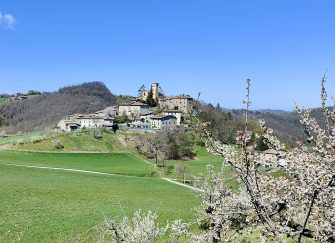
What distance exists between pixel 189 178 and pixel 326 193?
207ft

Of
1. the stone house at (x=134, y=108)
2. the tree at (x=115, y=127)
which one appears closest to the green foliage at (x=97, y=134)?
the tree at (x=115, y=127)

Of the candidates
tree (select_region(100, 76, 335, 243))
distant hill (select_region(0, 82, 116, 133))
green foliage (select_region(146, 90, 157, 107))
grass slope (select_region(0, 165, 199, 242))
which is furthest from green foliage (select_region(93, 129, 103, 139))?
tree (select_region(100, 76, 335, 243))

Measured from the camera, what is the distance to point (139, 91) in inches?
6476

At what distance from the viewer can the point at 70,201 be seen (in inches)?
1614

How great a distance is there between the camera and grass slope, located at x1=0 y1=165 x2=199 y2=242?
30.0 metres

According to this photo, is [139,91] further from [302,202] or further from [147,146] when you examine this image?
[302,202]

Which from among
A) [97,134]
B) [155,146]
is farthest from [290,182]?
[97,134]

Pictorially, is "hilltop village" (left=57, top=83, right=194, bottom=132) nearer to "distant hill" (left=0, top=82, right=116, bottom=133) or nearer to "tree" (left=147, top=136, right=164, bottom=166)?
"tree" (left=147, top=136, right=164, bottom=166)

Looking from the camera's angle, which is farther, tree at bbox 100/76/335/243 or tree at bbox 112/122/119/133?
tree at bbox 112/122/119/133

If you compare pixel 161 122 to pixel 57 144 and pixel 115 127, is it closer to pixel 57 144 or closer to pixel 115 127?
pixel 115 127

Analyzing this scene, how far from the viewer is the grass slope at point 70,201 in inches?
1180

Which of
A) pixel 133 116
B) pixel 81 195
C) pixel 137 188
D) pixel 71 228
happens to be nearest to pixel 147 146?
pixel 133 116

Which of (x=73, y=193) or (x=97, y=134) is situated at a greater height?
(x=97, y=134)

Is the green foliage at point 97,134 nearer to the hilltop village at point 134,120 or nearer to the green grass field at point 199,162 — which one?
the hilltop village at point 134,120
